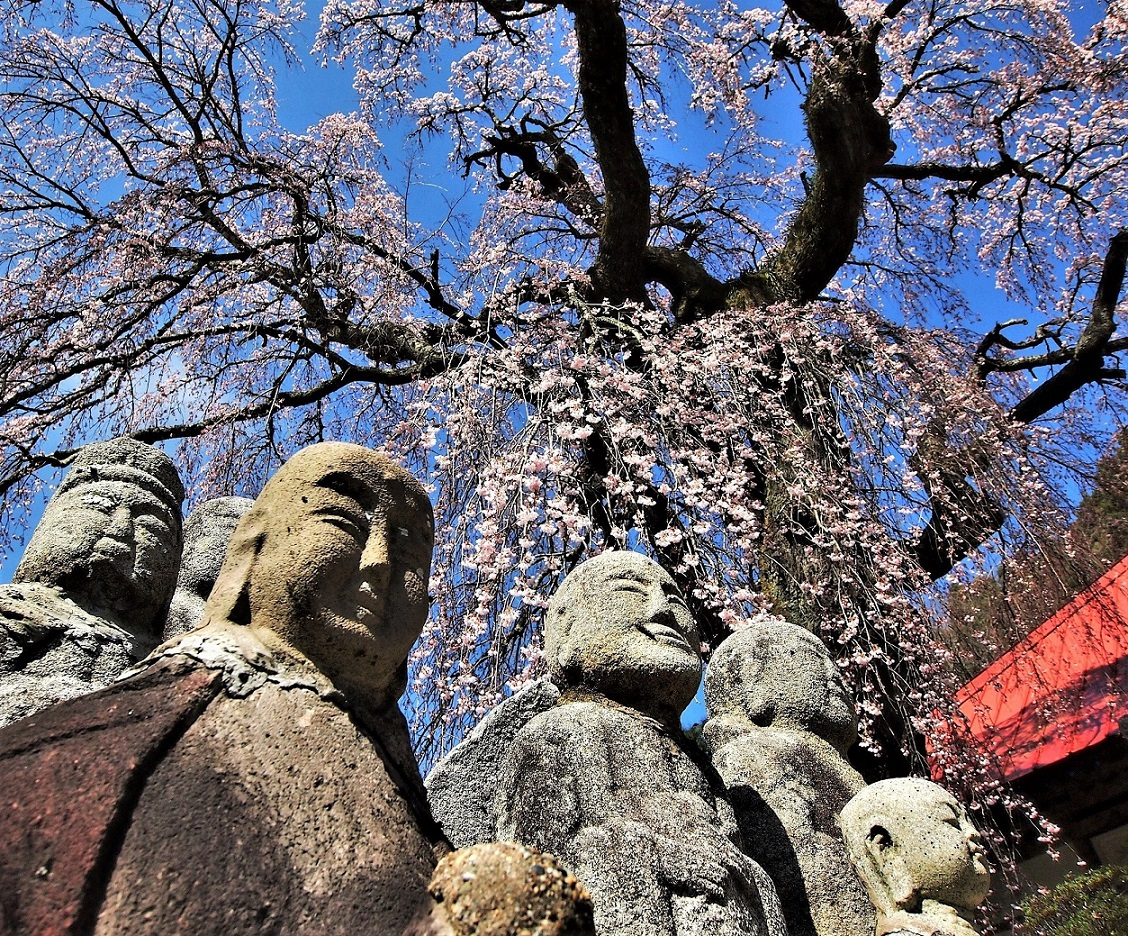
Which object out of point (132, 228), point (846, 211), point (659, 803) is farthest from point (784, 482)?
point (132, 228)

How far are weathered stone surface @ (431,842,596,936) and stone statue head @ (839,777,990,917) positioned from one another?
1806mm

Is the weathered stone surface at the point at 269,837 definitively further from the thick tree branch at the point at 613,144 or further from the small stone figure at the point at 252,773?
the thick tree branch at the point at 613,144

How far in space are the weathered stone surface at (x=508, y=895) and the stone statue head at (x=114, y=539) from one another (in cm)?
175

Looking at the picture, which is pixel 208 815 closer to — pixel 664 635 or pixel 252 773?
pixel 252 773

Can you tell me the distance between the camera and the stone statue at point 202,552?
3.41 meters

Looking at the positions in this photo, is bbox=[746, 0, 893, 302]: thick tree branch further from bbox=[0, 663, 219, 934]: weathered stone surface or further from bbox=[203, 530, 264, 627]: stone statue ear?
bbox=[0, 663, 219, 934]: weathered stone surface

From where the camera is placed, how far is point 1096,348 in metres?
8.09

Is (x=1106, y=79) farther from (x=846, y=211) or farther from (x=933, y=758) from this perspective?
(x=933, y=758)

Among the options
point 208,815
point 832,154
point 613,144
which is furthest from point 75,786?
point 832,154

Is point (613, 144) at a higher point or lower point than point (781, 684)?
higher

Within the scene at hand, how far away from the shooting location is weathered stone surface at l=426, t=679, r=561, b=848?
2.87 meters

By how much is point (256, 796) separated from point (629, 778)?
1.48m

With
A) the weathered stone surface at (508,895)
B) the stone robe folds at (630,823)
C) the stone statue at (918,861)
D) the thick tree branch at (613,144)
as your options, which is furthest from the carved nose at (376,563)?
the thick tree branch at (613,144)

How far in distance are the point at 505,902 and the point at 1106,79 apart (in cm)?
1057
